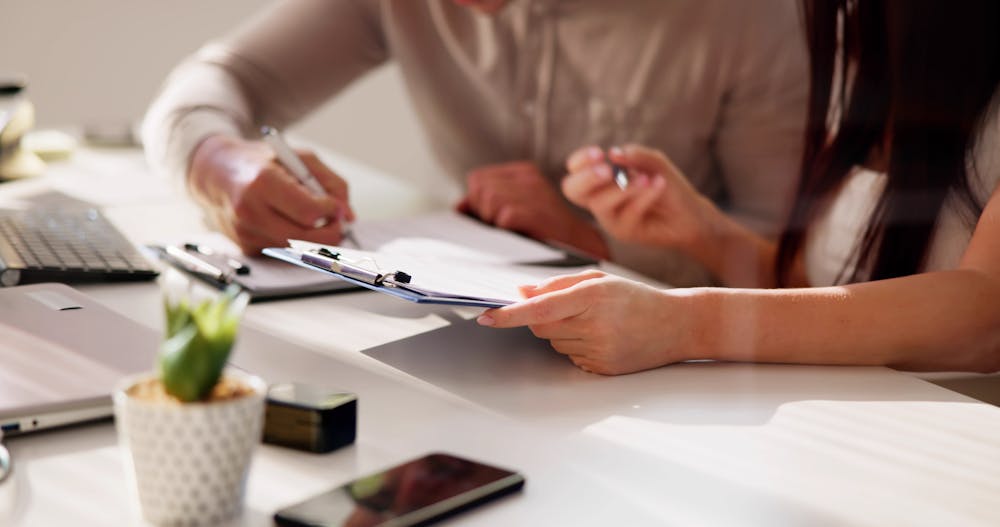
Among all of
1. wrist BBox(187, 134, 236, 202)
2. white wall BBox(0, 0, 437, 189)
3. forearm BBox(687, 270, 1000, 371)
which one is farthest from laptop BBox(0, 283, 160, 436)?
white wall BBox(0, 0, 437, 189)

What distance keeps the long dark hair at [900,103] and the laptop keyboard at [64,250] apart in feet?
2.53

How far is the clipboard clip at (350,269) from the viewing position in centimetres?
86

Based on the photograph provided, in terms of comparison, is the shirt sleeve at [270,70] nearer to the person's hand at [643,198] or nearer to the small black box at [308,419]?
the person's hand at [643,198]

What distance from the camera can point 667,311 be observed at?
89 cm

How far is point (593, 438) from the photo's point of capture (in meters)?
0.74

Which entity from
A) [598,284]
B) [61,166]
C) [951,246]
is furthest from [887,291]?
[61,166]

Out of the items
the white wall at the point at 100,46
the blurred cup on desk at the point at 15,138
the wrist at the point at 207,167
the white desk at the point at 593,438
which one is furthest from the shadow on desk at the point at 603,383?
the white wall at the point at 100,46

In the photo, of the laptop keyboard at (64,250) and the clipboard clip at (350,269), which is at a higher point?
the clipboard clip at (350,269)

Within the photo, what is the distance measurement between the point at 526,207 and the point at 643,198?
0.64 ft

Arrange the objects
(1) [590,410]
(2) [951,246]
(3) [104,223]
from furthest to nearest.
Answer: (3) [104,223], (2) [951,246], (1) [590,410]

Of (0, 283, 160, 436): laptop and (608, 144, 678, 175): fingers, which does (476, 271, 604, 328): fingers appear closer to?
(0, 283, 160, 436): laptop

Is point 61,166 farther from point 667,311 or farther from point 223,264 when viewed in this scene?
point 667,311

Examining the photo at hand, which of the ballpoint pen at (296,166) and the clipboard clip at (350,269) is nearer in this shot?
the clipboard clip at (350,269)

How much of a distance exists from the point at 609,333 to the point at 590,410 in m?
0.09
